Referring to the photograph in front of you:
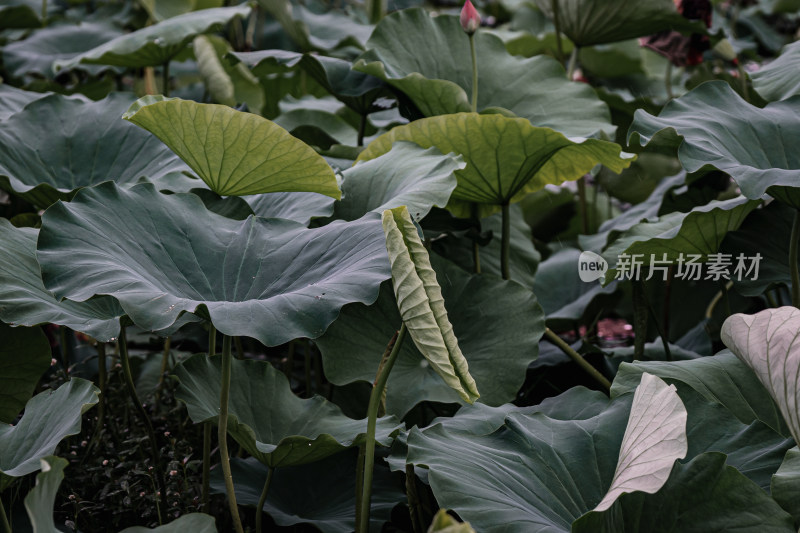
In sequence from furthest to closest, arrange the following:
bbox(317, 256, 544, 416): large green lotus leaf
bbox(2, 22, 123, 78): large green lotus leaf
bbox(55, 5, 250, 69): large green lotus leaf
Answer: bbox(2, 22, 123, 78): large green lotus leaf < bbox(55, 5, 250, 69): large green lotus leaf < bbox(317, 256, 544, 416): large green lotus leaf

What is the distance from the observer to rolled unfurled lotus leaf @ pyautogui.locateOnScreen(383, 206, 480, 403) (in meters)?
0.87

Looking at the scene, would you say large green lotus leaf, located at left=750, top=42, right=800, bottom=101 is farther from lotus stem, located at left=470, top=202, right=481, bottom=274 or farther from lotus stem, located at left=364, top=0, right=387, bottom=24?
lotus stem, located at left=364, top=0, right=387, bottom=24

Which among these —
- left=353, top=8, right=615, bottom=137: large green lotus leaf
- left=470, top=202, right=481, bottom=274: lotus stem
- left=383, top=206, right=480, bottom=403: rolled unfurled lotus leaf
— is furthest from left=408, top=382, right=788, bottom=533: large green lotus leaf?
left=353, top=8, right=615, bottom=137: large green lotus leaf

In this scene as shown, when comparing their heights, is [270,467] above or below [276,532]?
above

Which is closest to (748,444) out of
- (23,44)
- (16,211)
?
(16,211)

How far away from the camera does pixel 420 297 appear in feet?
2.84

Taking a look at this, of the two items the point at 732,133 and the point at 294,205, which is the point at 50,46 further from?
the point at 732,133

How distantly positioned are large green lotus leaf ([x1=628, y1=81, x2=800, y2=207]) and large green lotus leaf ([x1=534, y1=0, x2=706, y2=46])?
607 mm

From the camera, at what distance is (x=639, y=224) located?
5.19 feet

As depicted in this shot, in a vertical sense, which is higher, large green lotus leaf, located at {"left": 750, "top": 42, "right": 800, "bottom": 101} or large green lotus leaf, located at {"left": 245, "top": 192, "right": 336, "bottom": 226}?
large green lotus leaf, located at {"left": 750, "top": 42, "right": 800, "bottom": 101}

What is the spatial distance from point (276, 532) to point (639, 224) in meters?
0.86

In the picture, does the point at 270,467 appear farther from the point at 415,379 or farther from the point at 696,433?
the point at 696,433

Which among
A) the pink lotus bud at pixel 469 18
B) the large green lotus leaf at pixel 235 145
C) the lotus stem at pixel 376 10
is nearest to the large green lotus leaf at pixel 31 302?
the large green lotus leaf at pixel 235 145

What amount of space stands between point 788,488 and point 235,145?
83 cm
